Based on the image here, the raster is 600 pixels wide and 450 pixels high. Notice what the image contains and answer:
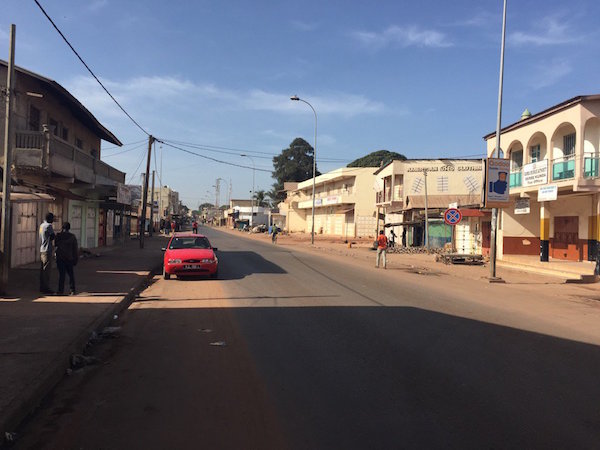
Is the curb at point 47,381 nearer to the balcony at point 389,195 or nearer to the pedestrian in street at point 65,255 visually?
the pedestrian in street at point 65,255

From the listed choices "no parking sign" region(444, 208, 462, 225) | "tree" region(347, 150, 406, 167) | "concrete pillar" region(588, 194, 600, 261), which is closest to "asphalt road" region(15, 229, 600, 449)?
"no parking sign" region(444, 208, 462, 225)

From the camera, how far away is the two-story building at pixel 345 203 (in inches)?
2202

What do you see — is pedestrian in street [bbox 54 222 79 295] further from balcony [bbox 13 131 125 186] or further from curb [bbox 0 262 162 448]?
balcony [bbox 13 131 125 186]

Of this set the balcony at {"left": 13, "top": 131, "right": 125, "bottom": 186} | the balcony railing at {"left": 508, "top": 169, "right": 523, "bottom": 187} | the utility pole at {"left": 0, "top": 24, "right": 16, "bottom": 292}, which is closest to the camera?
the utility pole at {"left": 0, "top": 24, "right": 16, "bottom": 292}

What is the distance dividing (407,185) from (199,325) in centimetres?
3456

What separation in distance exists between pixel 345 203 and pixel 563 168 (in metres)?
37.9

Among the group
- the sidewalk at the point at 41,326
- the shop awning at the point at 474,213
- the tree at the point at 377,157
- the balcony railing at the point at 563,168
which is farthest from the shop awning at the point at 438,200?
the tree at the point at 377,157

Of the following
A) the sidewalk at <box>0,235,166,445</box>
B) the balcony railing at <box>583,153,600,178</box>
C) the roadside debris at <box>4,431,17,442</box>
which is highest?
the balcony railing at <box>583,153,600,178</box>

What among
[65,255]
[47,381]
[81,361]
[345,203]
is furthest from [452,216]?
[345,203]

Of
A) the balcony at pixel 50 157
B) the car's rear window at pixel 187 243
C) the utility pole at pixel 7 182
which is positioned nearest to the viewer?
the utility pole at pixel 7 182

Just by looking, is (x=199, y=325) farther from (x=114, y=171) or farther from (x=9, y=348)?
(x=114, y=171)

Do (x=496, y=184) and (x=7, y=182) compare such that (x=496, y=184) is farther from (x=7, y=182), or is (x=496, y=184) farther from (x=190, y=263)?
(x=7, y=182)

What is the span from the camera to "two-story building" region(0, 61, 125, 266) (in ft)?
48.4

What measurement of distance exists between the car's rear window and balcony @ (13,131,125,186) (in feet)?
14.5
